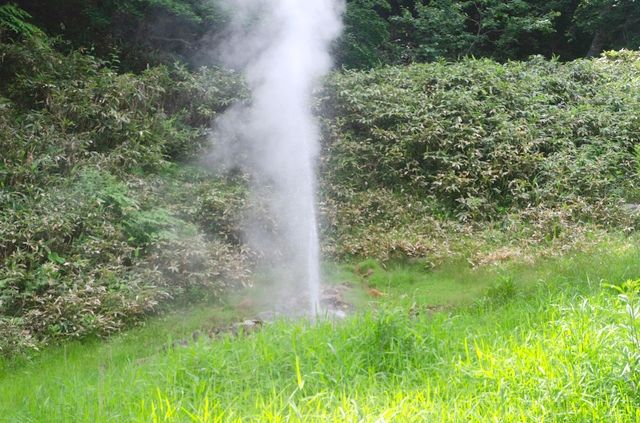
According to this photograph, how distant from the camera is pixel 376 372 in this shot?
3816mm

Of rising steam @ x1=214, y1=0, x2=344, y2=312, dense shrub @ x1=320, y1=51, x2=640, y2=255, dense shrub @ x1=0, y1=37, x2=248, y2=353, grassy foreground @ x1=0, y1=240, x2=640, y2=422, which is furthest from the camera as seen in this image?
dense shrub @ x1=320, y1=51, x2=640, y2=255

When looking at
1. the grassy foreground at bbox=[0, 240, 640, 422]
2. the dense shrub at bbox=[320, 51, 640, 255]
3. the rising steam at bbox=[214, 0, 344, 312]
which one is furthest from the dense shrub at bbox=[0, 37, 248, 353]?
the dense shrub at bbox=[320, 51, 640, 255]

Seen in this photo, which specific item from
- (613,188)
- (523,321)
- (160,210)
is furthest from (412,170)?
(523,321)

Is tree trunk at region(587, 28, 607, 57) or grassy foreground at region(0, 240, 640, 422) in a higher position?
tree trunk at region(587, 28, 607, 57)

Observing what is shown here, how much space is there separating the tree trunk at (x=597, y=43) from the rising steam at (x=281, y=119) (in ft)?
25.6

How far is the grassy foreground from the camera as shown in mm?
3139

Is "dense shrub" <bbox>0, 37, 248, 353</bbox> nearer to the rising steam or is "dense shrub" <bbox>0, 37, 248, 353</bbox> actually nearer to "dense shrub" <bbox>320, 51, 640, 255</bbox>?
the rising steam

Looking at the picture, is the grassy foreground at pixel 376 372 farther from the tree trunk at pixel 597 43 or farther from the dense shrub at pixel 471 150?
the tree trunk at pixel 597 43

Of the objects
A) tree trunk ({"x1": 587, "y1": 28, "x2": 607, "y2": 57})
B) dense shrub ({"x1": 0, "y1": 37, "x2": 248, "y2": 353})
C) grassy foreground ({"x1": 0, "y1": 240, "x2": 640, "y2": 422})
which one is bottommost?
grassy foreground ({"x1": 0, "y1": 240, "x2": 640, "y2": 422})

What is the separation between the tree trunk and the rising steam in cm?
780

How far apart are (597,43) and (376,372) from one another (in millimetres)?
14044

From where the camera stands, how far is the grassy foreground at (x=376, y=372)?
314cm

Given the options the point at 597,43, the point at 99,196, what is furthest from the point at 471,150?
the point at 597,43

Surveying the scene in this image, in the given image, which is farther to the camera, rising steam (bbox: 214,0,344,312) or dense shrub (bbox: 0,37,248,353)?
rising steam (bbox: 214,0,344,312)
